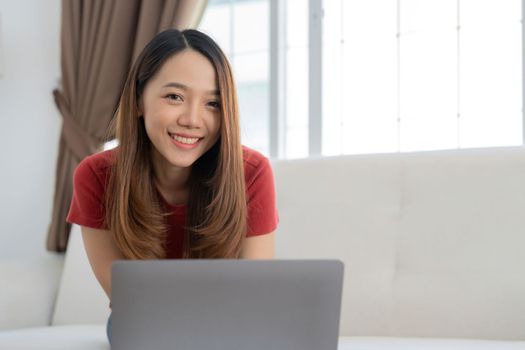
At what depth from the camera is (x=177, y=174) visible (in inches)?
67.6

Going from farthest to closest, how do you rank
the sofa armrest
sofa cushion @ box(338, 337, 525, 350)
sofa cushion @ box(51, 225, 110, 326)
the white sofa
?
1. sofa cushion @ box(51, 225, 110, 326)
2. the sofa armrest
3. the white sofa
4. sofa cushion @ box(338, 337, 525, 350)

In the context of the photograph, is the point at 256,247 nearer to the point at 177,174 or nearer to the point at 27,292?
the point at 177,174

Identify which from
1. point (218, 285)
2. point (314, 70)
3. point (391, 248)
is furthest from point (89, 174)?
point (314, 70)

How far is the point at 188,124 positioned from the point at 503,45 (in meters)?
1.66

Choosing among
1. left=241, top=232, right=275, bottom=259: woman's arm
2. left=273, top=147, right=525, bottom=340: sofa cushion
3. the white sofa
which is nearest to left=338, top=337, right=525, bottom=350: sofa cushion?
the white sofa

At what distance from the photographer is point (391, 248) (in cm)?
223

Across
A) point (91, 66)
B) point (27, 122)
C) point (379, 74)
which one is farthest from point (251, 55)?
point (27, 122)

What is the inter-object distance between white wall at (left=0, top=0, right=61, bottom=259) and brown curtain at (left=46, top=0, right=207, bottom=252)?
0.24 m

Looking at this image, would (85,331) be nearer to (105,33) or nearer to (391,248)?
(391,248)

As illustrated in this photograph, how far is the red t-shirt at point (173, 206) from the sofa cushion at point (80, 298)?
2.76ft

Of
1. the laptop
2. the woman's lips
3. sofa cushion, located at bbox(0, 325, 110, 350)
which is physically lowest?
sofa cushion, located at bbox(0, 325, 110, 350)

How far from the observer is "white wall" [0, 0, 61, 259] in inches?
135

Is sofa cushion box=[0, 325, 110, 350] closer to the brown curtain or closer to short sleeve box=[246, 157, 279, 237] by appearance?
short sleeve box=[246, 157, 279, 237]

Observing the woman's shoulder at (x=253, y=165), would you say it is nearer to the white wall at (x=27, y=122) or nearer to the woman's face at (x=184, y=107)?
the woman's face at (x=184, y=107)
